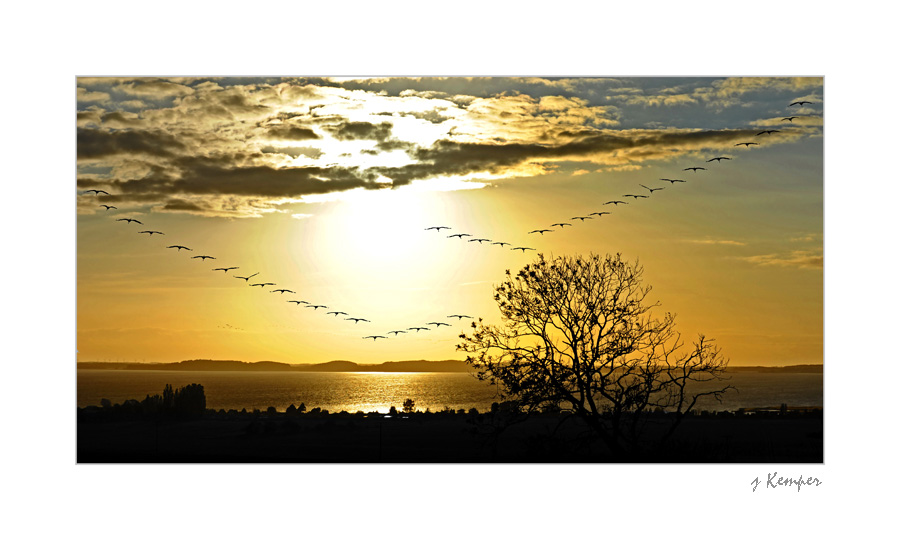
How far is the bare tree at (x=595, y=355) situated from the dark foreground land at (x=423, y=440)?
22 centimetres

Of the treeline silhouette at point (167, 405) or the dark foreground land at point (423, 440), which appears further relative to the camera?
the treeline silhouette at point (167, 405)

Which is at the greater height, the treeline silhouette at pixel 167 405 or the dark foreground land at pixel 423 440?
the treeline silhouette at pixel 167 405

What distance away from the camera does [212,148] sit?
28.5 ft

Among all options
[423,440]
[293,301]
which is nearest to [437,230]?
[293,301]

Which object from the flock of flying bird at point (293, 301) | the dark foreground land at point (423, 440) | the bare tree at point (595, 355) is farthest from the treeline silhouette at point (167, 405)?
the bare tree at point (595, 355)

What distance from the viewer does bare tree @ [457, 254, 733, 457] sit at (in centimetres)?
815

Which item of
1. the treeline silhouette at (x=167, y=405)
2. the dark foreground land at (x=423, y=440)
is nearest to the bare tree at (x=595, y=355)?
the dark foreground land at (x=423, y=440)

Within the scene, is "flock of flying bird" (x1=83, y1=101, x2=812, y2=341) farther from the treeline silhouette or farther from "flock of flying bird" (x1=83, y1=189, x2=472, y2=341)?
the treeline silhouette

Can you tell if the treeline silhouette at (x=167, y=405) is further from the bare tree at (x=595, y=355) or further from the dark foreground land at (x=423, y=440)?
the bare tree at (x=595, y=355)

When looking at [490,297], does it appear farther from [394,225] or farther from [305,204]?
[305,204]

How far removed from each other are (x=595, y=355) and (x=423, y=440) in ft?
6.85

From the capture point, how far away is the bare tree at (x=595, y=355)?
8.15 meters

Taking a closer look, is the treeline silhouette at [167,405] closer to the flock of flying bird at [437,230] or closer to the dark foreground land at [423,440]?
the dark foreground land at [423,440]

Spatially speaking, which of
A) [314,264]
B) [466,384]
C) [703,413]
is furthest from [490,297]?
[703,413]
